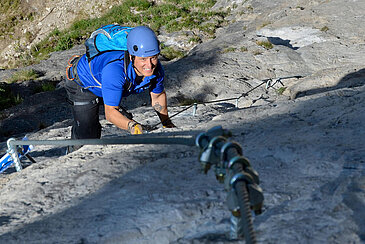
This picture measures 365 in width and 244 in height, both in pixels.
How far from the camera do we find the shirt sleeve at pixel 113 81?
3828mm

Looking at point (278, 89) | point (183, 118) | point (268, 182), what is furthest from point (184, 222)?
point (278, 89)

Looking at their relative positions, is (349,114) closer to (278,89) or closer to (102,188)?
(102,188)

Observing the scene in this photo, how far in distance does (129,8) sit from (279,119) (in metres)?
20.2

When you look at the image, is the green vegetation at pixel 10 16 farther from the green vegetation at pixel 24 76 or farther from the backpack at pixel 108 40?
the backpack at pixel 108 40

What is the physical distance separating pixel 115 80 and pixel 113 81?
0.08 ft

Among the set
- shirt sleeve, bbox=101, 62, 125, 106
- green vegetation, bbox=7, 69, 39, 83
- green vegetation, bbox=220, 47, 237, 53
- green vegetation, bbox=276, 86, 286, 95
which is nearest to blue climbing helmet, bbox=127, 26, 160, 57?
shirt sleeve, bbox=101, 62, 125, 106

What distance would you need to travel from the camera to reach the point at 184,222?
6.66ft

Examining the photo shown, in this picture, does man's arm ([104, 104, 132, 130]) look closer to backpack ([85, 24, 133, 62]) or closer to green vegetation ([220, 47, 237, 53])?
backpack ([85, 24, 133, 62])

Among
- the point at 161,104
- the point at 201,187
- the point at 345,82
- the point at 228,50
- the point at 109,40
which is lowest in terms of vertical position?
the point at 228,50

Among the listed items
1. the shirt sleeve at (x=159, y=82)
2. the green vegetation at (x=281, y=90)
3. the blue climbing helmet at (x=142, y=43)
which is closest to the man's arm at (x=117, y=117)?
the blue climbing helmet at (x=142, y=43)

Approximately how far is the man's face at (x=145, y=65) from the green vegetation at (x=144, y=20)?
1268 cm

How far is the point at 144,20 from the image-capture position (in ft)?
65.4

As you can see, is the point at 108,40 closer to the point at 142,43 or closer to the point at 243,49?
the point at 142,43

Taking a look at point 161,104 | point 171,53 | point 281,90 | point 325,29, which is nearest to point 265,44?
point 325,29
